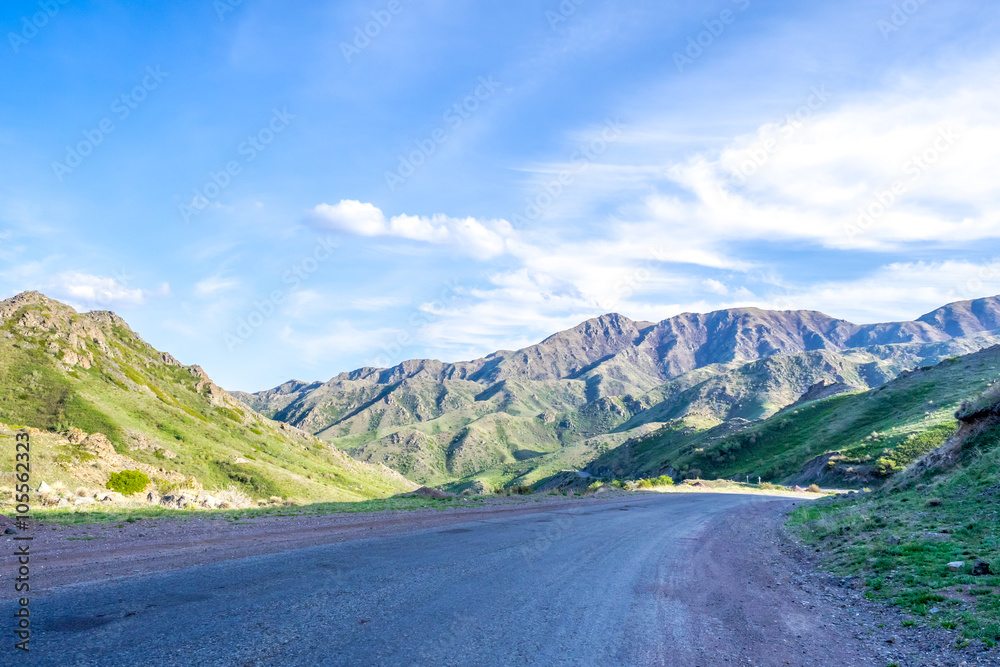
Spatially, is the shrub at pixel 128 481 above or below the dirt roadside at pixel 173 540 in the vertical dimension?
below

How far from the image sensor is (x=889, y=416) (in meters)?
66.0

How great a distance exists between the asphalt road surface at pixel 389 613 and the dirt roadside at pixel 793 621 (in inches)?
6.2

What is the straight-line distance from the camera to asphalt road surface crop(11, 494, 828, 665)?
5594 millimetres

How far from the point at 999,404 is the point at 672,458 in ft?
300

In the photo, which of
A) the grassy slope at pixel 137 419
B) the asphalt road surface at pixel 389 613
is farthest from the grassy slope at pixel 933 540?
the grassy slope at pixel 137 419

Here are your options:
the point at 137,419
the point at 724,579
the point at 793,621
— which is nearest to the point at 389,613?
the point at 793,621

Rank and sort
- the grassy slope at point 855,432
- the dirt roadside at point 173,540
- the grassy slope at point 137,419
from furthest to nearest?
1. the grassy slope at point 137,419
2. the grassy slope at point 855,432
3. the dirt roadside at point 173,540

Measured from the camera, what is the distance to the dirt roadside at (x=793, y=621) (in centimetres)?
640

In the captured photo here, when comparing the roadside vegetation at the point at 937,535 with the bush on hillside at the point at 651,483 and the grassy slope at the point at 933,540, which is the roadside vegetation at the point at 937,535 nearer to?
the grassy slope at the point at 933,540

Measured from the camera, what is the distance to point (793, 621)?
313 inches

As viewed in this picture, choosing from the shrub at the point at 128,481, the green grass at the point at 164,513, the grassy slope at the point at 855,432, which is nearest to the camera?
the green grass at the point at 164,513

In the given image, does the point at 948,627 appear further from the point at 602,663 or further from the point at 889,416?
the point at 889,416

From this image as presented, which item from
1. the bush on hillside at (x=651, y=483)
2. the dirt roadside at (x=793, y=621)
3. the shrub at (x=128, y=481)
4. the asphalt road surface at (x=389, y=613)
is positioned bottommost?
the bush on hillside at (x=651, y=483)

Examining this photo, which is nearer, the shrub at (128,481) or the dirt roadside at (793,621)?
the dirt roadside at (793,621)
